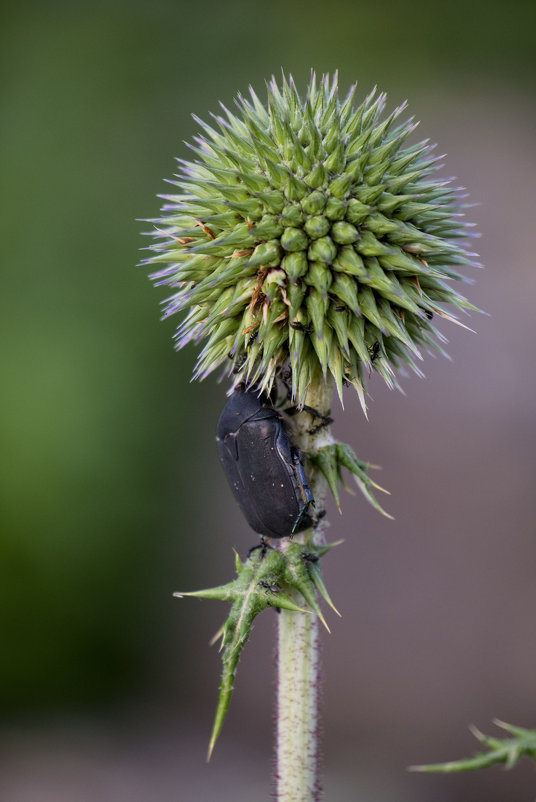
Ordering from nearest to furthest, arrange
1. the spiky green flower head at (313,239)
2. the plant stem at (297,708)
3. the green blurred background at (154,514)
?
the spiky green flower head at (313,239) → the plant stem at (297,708) → the green blurred background at (154,514)

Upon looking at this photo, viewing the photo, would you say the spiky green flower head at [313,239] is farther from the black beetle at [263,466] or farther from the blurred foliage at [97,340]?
the blurred foliage at [97,340]

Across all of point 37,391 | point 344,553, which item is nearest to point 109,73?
point 37,391

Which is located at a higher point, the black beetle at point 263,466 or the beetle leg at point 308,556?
the black beetle at point 263,466

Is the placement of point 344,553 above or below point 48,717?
above

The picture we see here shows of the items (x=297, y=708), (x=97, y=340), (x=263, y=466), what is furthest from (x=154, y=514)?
(x=297, y=708)

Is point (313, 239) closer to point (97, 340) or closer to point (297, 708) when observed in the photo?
point (297, 708)

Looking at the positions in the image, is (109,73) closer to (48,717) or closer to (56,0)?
(56,0)

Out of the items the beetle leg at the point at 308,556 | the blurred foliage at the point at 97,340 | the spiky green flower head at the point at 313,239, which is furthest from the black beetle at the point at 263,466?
the blurred foliage at the point at 97,340

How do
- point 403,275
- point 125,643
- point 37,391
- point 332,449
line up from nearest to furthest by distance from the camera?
point 403,275 < point 332,449 < point 37,391 < point 125,643
